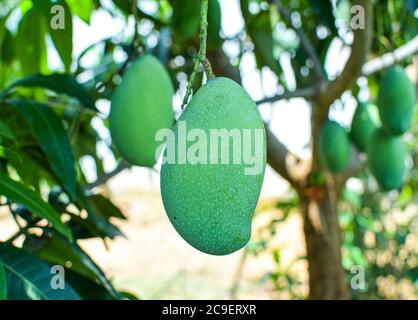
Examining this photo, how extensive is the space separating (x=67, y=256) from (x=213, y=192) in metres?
0.54

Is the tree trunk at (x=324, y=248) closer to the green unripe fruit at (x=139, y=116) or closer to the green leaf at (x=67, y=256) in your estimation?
the green leaf at (x=67, y=256)

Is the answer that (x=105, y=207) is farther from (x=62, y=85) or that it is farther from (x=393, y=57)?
(x=393, y=57)

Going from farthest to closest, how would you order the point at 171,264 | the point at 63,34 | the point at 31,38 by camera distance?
the point at 171,264
the point at 31,38
the point at 63,34

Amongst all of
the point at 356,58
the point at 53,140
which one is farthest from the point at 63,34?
the point at 356,58

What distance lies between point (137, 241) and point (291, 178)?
4320 millimetres

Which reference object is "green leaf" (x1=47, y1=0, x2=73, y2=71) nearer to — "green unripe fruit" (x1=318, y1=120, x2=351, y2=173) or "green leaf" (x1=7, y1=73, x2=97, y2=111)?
"green leaf" (x1=7, y1=73, x2=97, y2=111)

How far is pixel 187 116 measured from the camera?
0.61 metres

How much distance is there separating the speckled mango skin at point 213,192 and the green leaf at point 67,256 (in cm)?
44

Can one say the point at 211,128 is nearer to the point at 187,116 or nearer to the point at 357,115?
the point at 187,116

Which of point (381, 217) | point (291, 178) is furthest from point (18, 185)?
point (381, 217)

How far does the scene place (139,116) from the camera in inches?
34.2

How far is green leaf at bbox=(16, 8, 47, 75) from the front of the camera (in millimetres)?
1490

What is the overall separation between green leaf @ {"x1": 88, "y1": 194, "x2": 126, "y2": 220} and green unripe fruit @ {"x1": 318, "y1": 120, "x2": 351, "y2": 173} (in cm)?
55

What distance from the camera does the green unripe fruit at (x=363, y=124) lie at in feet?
5.38
